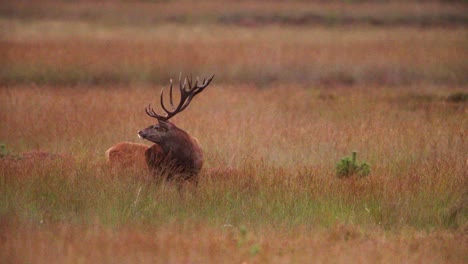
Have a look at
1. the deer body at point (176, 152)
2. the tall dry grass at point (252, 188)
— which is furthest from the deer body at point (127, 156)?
the deer body at point (176, 152)

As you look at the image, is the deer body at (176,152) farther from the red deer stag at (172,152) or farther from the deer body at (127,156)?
the deer body at (127,156)

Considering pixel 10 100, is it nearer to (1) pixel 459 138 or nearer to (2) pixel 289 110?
(2) pixel 289 110

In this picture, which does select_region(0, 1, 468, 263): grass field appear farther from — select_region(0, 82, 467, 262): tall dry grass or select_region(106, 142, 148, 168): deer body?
→ select_region(106, 142, 148, 168): deer body

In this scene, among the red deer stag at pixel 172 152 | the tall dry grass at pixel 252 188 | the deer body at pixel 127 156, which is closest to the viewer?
the tall dry grass at pixel 252 188

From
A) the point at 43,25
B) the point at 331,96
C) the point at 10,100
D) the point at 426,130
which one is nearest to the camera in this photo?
the point at 426,130

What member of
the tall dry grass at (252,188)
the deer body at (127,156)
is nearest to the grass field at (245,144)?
the tall dry grass at (252,188)

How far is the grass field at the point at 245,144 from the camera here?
7758 millimetres

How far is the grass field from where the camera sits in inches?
305

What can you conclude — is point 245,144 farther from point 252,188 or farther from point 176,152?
point 252,188

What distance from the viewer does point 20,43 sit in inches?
925

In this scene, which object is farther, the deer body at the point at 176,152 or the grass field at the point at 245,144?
the deer body at the point at 176,152

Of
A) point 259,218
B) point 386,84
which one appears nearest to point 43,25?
point 386,84

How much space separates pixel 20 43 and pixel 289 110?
10275 millimetres

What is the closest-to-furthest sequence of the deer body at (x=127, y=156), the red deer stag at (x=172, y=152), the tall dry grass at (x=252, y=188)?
the tall dry grass at (x=252, y=188) < the red deer stag at (x=172, y=152) < the deer body at (x=127, y=156)
